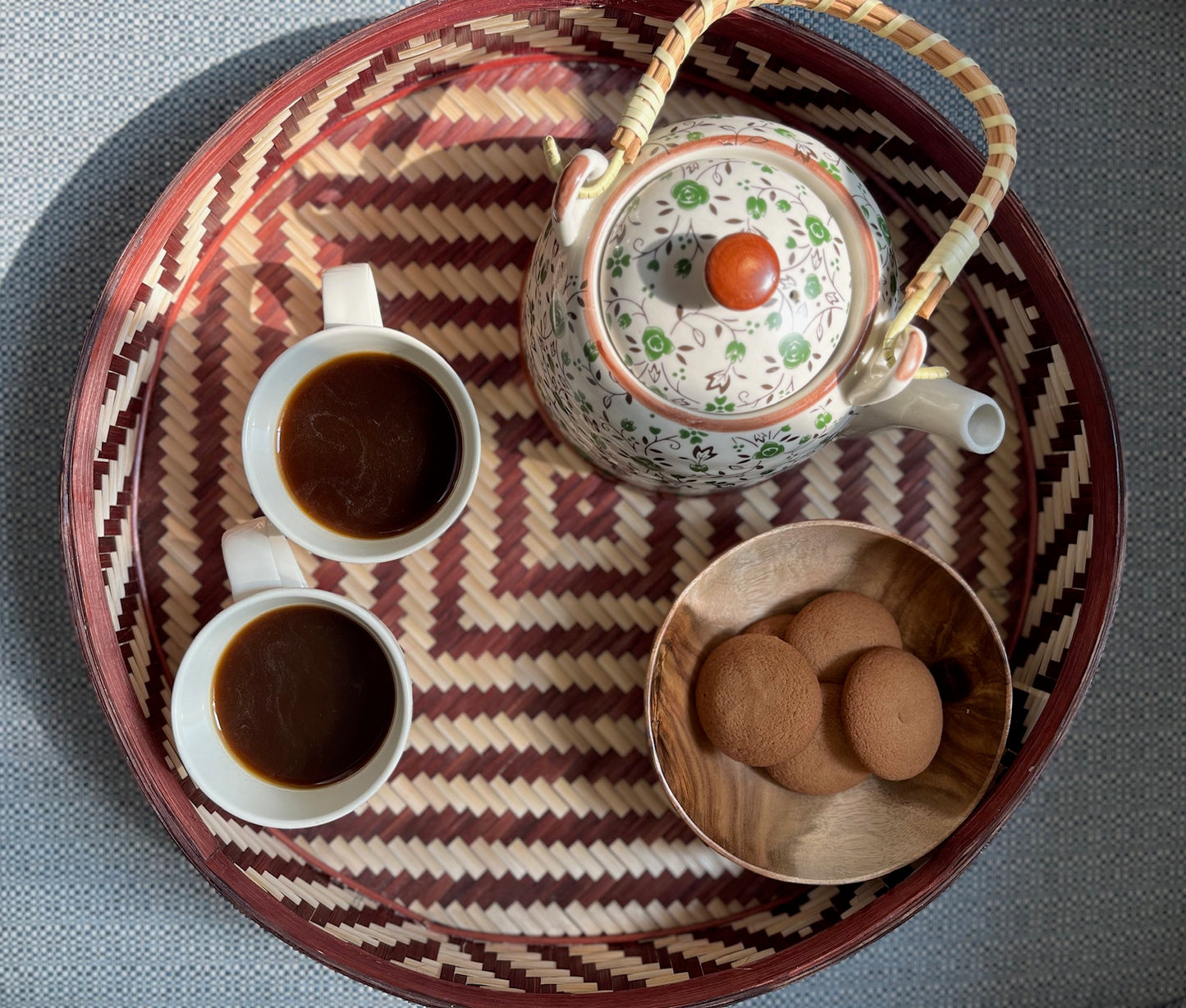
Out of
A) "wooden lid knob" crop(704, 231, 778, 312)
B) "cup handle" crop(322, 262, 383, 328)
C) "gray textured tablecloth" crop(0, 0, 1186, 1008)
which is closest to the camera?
"wooden lid knob" crop(704, 231, 778, 312)

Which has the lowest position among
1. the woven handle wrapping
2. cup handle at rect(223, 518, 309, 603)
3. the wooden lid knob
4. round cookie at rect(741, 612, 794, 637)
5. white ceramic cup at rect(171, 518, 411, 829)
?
white ceramic cup at rect(171, 518, 411, 829)

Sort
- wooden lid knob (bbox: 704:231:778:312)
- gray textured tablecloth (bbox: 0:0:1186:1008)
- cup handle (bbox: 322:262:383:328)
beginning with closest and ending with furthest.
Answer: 1. wooden lid knob (bbox: 704:231:778:312)
2. cup handle (bbox: 322:262:383:328)
3. gray textured tablecloth (bbox: 0:0:1186:1008)

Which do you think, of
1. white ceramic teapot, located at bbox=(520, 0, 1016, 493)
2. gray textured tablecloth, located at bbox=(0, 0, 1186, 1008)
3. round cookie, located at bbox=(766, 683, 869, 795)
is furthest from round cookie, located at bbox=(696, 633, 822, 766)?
gray textured tablecloth, located at bbox=(0, 0, 1186, 1008)

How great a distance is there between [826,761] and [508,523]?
0.31 meters

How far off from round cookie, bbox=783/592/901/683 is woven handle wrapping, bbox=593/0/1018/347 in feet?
0.77

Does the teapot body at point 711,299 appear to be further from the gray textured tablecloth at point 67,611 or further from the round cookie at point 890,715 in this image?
the gray textured tablecloth at point 67,611

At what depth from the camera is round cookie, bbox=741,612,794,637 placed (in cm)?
75

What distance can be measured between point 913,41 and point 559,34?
279 mm

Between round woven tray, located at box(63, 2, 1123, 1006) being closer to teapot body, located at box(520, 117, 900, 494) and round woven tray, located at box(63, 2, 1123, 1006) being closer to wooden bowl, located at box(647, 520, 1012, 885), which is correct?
wooden bowl, located at box(647, 520, 1012, 885)

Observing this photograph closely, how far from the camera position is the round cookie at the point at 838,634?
0.72m

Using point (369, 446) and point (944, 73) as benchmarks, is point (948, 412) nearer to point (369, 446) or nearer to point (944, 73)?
point (944, 73)

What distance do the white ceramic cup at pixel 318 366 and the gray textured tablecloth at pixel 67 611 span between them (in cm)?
24

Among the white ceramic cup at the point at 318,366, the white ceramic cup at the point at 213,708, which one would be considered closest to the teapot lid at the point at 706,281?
the white ceramic cup at the point at 318,366

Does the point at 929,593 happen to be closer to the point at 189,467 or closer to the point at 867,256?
the point at 867,256
